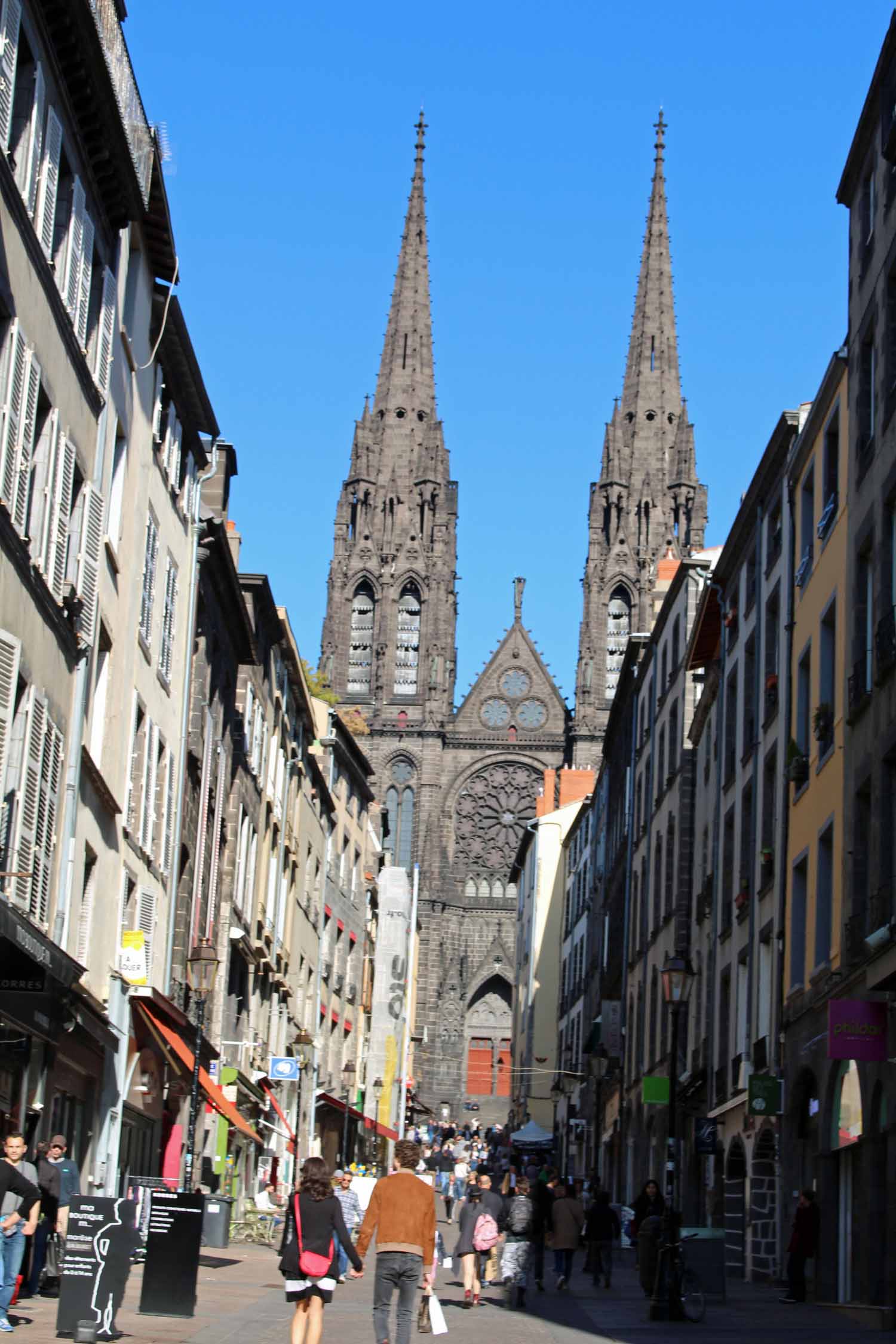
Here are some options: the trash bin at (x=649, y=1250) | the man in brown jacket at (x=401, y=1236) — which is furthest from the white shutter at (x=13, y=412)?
the trash bin at (x=649, y=1250)

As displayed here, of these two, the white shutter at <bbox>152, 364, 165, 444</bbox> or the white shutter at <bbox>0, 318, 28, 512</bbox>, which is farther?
the white shutter at <bbox>152, 364, 165, 444</bbox>

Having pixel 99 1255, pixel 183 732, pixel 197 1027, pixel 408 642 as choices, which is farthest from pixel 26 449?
pixel 408 642

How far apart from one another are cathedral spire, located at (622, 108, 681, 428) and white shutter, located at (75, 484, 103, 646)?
9054 centimetres

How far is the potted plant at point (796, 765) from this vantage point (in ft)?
86.1

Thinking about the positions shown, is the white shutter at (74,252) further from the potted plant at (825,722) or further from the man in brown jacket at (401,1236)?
the potted plant at (825,722)

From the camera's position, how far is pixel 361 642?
343 feet

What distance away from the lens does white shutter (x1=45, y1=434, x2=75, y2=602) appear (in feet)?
61.0

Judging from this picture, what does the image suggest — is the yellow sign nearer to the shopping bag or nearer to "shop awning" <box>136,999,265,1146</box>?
"shop awning" <box>136,999,265,1146</box>

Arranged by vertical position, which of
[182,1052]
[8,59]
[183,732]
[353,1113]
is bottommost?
[182,1052]

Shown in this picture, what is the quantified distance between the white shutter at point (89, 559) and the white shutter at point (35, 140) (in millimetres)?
3470

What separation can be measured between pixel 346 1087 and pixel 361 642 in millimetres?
44280

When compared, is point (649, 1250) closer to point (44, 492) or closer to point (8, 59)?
point (44, 492)

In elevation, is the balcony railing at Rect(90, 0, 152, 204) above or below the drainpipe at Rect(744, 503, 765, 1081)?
above

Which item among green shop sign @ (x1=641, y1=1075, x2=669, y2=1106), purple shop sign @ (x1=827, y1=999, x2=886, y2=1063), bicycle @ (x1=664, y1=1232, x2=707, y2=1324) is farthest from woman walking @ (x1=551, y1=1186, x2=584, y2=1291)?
green shop sign @ (x1=641, y1=1075, x2=669, y2=1106)
